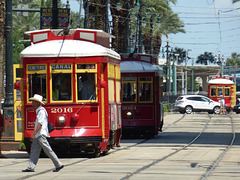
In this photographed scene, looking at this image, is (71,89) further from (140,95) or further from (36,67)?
(140,95)

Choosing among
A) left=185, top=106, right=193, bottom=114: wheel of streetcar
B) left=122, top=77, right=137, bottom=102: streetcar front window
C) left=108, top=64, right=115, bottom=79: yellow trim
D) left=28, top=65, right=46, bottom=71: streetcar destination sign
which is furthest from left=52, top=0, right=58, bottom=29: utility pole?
left=185, top=106, right=193, bottom=114: wheel of streetcar

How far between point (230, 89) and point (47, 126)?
49.2 meters

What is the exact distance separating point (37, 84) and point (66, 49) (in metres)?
1.18

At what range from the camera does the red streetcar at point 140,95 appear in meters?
25.8

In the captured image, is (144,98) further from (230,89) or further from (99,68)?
(230,89)

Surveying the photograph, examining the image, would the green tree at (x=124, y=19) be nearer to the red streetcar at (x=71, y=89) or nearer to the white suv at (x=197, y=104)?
the white suv at (x=197, y=104)

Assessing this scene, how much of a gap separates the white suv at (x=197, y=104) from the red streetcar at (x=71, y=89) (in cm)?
4027

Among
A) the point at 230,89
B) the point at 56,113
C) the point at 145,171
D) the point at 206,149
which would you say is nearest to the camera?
the point at 145,171

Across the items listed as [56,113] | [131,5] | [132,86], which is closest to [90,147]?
[56,113]

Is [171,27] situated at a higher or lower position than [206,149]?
higher

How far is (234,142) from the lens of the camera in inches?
973

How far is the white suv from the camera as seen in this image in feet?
189

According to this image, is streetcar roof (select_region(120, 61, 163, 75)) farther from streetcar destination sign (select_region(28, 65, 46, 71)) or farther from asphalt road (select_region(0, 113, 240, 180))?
streetcar destination sign (select_region(28, 65, 46, 71))

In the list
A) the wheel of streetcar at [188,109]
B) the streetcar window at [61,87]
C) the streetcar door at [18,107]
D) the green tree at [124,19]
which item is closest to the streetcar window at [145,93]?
the streetcar door at [18,107]
